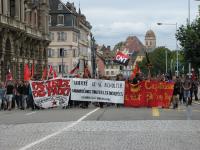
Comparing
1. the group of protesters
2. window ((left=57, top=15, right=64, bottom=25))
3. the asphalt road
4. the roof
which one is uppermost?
the roof

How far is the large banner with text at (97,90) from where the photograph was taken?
1416 inches

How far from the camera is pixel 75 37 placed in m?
131

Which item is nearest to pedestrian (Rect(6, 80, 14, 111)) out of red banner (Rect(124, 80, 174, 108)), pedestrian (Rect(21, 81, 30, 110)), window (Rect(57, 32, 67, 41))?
pedestrian (Rect(21, 81, 30, 110))

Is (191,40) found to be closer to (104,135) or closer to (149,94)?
(149,94)

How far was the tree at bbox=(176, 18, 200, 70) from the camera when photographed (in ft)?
156

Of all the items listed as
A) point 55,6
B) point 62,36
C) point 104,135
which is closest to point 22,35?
point 55,6

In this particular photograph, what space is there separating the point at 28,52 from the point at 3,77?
42.7 feet

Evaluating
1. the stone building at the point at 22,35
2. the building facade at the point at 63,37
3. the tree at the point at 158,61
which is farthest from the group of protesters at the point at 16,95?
the tree at the point at 158,61

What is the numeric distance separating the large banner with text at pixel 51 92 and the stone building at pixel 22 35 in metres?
31.0

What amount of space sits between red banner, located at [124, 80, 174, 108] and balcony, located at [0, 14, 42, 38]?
105 ft

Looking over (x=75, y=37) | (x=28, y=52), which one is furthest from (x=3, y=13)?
(x=75, y=37)

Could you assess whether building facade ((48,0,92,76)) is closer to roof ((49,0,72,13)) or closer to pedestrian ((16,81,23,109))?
roof ((49,0,72,13))

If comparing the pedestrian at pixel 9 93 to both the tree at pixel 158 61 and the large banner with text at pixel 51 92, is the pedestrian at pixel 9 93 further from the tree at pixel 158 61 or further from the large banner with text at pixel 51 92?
the tree at pixel 158 61

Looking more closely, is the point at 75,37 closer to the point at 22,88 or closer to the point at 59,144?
the point at 22,88
